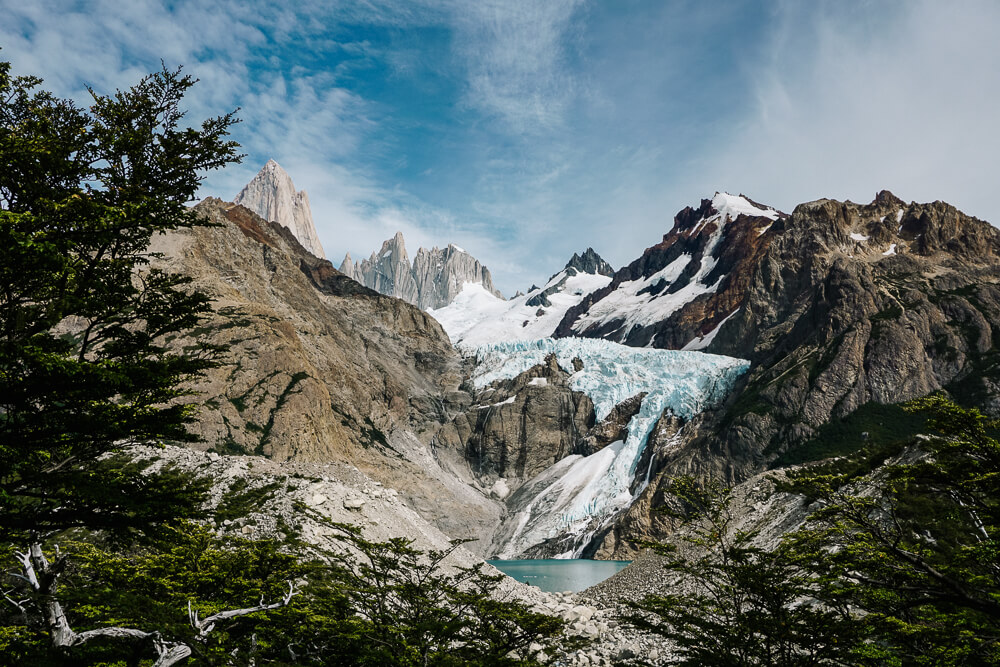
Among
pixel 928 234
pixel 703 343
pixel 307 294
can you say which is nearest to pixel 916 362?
pixel 928 234

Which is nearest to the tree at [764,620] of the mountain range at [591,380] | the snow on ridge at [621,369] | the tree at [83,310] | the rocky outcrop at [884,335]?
the tree at [83,310]

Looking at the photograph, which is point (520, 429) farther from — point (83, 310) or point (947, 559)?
point (83, 310)

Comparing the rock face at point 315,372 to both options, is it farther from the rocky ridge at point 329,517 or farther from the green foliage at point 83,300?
the green foliage at point 83,300

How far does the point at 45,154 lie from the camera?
376 inches

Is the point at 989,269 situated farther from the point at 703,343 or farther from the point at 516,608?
the point at 516,608

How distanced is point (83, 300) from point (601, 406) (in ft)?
483

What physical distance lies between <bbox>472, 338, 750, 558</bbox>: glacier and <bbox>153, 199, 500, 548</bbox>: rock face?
1013 cm

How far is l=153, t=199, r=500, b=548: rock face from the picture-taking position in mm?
85875

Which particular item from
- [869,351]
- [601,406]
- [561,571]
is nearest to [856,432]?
[869,351]

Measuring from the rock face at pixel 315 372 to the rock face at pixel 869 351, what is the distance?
46233mm

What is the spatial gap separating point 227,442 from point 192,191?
245 feet

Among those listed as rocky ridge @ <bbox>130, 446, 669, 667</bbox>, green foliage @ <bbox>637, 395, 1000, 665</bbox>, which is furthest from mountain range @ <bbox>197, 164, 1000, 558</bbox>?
green foliage @ <bbox>637, 395, 1000, 665</bbox>

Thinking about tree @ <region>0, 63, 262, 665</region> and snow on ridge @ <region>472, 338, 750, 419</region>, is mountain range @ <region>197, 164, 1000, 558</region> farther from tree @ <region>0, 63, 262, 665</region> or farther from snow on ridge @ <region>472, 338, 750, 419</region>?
tree @ <region>0, 63, 262, 665</region>

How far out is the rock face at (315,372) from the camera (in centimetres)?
8588
